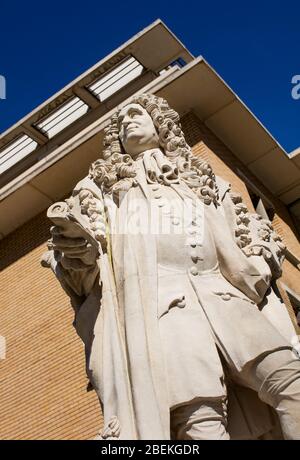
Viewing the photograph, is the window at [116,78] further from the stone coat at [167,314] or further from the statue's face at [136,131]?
A: the stone coat at [167,314]

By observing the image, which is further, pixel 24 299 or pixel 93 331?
pixel 24 299

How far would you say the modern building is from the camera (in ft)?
32.6

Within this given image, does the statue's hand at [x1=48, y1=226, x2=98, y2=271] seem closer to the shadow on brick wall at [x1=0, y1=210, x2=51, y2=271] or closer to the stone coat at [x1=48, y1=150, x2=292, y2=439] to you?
the stone coat at [x1=48, y1=150, x2=292, y2=439]

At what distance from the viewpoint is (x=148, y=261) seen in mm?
4051

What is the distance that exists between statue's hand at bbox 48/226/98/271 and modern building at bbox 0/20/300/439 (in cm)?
528

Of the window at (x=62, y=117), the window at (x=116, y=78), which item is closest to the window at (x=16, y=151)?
the window at (x=62, y=117)

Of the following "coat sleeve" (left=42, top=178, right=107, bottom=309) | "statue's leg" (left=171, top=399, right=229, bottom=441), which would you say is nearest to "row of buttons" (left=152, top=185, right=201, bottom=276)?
"coat sleeve" (left=42, top=178, right=107, bottom=309)

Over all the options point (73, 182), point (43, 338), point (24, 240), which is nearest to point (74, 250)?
point (43, 338)

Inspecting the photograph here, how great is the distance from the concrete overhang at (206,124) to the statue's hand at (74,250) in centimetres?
600

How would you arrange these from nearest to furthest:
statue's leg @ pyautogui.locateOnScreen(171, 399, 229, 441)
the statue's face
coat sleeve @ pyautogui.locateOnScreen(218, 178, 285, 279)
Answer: statue's leg @ pyautogui.locateOnScreen(171, 399, 229, 441) < coat sleeve @ pyautogui.locateOnScreen(218, 178, 285, 279) < the statue's face

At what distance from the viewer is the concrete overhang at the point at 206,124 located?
1041cm
